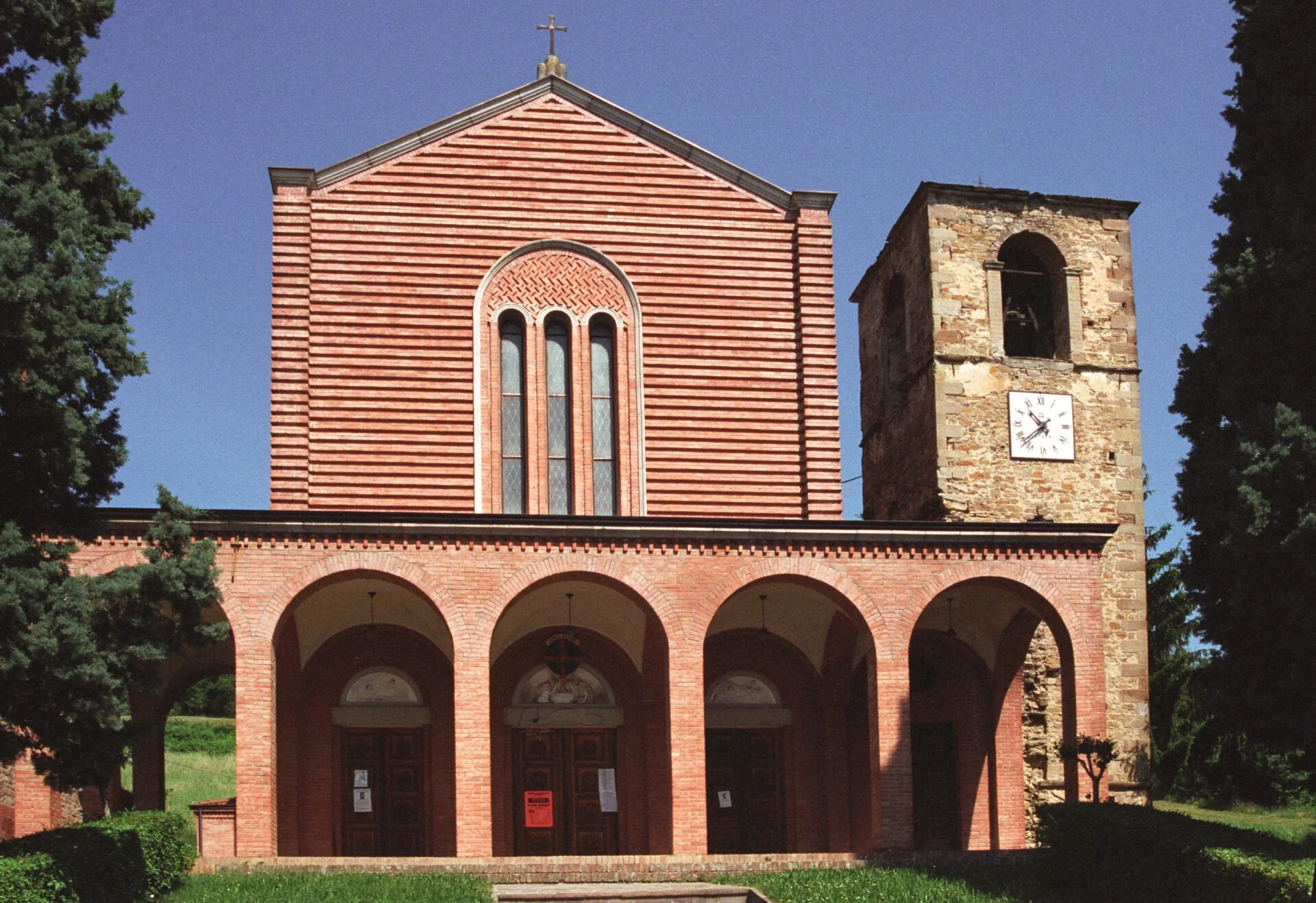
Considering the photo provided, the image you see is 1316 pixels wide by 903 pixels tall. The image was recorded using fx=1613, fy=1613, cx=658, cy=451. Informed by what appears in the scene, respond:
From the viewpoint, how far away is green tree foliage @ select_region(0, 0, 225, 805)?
14883 millimetres

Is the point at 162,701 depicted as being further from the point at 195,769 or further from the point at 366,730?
the point at 195,769

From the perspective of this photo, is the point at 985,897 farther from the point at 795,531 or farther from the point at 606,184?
the point at 606,184

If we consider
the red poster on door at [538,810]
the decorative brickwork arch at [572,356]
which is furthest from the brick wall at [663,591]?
the decorative brickwork arch at [572,356]

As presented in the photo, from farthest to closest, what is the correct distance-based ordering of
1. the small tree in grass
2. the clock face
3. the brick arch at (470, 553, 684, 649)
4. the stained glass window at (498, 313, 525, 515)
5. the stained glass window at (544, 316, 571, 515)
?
1. the clock face
2. the stained glass window at (544, 316, 571, 515)
3. the stained glass window at (498, 313, 525, 515)
4. the brick arch at (470, 553, 684, 649)
5. the small tree in grass

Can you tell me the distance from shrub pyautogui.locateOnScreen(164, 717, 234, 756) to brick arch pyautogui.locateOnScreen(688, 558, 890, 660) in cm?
3107

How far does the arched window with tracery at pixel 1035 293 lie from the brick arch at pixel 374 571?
11.2 metres

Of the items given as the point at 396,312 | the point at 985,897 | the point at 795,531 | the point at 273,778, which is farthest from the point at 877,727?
the point at 396,312

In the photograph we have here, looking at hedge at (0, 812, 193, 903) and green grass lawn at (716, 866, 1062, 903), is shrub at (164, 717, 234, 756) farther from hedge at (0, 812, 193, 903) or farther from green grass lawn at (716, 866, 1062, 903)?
green grass lawn at (716, 866, 1062, 903)

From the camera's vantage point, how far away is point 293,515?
66.8 feet

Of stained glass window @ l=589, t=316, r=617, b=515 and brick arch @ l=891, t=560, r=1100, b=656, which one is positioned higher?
stained glass window @ l=589, t=316, r=617, b=515

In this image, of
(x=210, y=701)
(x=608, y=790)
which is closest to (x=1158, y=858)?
(x=608, y=790)

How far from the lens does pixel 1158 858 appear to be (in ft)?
56.4

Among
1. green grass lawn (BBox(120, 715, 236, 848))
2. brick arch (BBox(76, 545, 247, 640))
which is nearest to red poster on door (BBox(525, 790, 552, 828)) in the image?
brick arch (BBox(76, 545, 247, 640))

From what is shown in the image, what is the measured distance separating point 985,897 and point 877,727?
4.20 m
